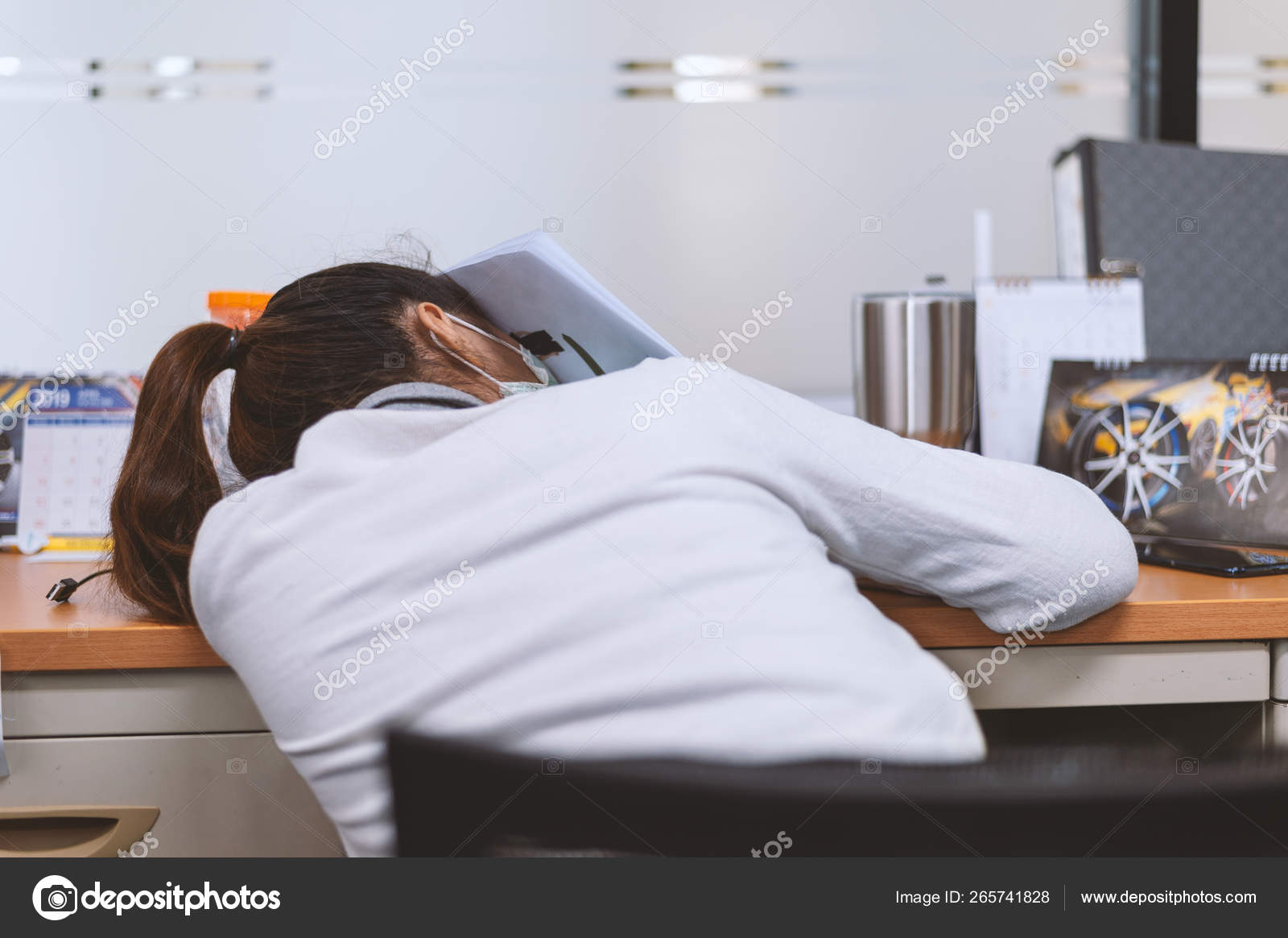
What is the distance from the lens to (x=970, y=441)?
1.15 metres

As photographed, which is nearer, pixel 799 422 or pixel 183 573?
pixel 799 422

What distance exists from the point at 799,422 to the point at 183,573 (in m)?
0.55

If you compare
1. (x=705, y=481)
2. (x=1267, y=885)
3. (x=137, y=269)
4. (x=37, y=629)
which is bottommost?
(x=1267, y=885)

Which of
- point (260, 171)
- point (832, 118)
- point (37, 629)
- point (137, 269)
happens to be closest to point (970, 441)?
point (832, 118)

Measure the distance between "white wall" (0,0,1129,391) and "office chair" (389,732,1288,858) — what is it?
43.7 inches

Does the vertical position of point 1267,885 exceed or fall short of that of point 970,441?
it falls short

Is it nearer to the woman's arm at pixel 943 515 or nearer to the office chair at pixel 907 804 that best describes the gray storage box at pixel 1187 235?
the woman's arm at pixel 943 515

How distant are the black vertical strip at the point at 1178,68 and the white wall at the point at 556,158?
0.20 ft

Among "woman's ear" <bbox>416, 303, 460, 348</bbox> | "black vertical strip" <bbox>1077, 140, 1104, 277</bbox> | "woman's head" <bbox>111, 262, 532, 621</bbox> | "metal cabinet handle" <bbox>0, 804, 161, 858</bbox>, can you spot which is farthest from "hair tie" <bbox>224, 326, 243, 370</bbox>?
"black vertical strip" <bbox>1077, 140, 1104, 277</bbox>

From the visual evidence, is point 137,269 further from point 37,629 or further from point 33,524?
point 37,629

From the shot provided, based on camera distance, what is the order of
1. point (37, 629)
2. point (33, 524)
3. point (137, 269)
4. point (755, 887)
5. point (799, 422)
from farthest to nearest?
point (137, 269) < point (33, 524) < point (37, 629) < point (799, 422) < point (755, 887)

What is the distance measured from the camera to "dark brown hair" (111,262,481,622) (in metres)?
0.71

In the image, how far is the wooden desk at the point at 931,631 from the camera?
728 mm

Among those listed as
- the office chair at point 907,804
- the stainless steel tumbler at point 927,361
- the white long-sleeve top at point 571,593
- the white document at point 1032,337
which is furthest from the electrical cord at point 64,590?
the white document at point 1032,337
